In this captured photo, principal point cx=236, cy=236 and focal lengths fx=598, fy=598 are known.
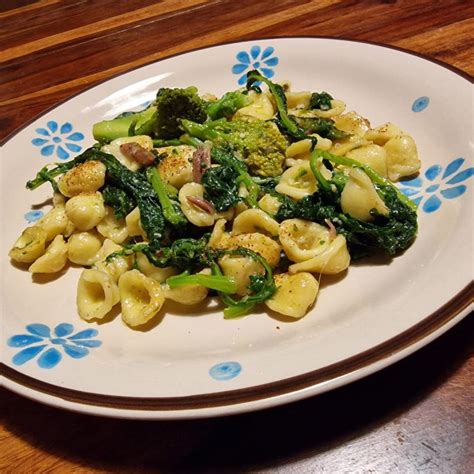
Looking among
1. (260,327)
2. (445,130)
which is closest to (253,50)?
(445,130)

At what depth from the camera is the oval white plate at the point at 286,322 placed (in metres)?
1.63

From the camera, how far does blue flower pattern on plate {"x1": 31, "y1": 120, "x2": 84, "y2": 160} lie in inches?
122

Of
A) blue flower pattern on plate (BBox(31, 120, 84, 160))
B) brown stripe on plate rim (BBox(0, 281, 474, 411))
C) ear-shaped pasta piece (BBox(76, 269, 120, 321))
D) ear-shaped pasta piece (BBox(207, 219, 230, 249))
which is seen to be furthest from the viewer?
blue flower pattern on plate (BBox(31, 120, 84, 160))

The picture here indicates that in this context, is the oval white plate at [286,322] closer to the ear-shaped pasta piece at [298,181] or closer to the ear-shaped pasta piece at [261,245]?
the ear-shaped pasta piece at [261,245]

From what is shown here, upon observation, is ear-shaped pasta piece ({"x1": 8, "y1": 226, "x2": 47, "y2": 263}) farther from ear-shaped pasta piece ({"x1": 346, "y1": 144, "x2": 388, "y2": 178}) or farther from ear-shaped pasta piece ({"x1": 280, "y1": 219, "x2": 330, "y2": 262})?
ear-shaped pasta piece ({"x1": 346, "y1": 144, "x2": 388, "y2": 178})

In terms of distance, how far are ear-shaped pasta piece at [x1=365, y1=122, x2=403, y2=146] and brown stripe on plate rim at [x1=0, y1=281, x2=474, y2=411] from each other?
3.42 feet

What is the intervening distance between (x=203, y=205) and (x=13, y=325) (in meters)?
0.85

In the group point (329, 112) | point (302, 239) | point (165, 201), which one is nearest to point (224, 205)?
point (165, 201)

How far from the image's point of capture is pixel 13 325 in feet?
7.25

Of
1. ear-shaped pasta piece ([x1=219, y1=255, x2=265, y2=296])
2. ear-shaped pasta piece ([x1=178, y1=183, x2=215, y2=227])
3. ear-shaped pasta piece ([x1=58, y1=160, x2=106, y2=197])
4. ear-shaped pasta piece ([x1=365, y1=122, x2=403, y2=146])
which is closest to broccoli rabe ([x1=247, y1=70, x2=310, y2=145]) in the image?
ear-shaped pasta piece ([x1=365, y1=122, x2=403, y2=146])

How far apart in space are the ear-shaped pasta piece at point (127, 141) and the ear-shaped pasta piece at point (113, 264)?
0.39 meters

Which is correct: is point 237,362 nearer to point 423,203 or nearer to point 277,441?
point 277,441

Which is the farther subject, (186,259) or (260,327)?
(186,259)

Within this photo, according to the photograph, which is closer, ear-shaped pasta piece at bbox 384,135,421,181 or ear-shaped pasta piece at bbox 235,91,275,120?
ear-shaped pasta piece at bbox 384,135,421,181
